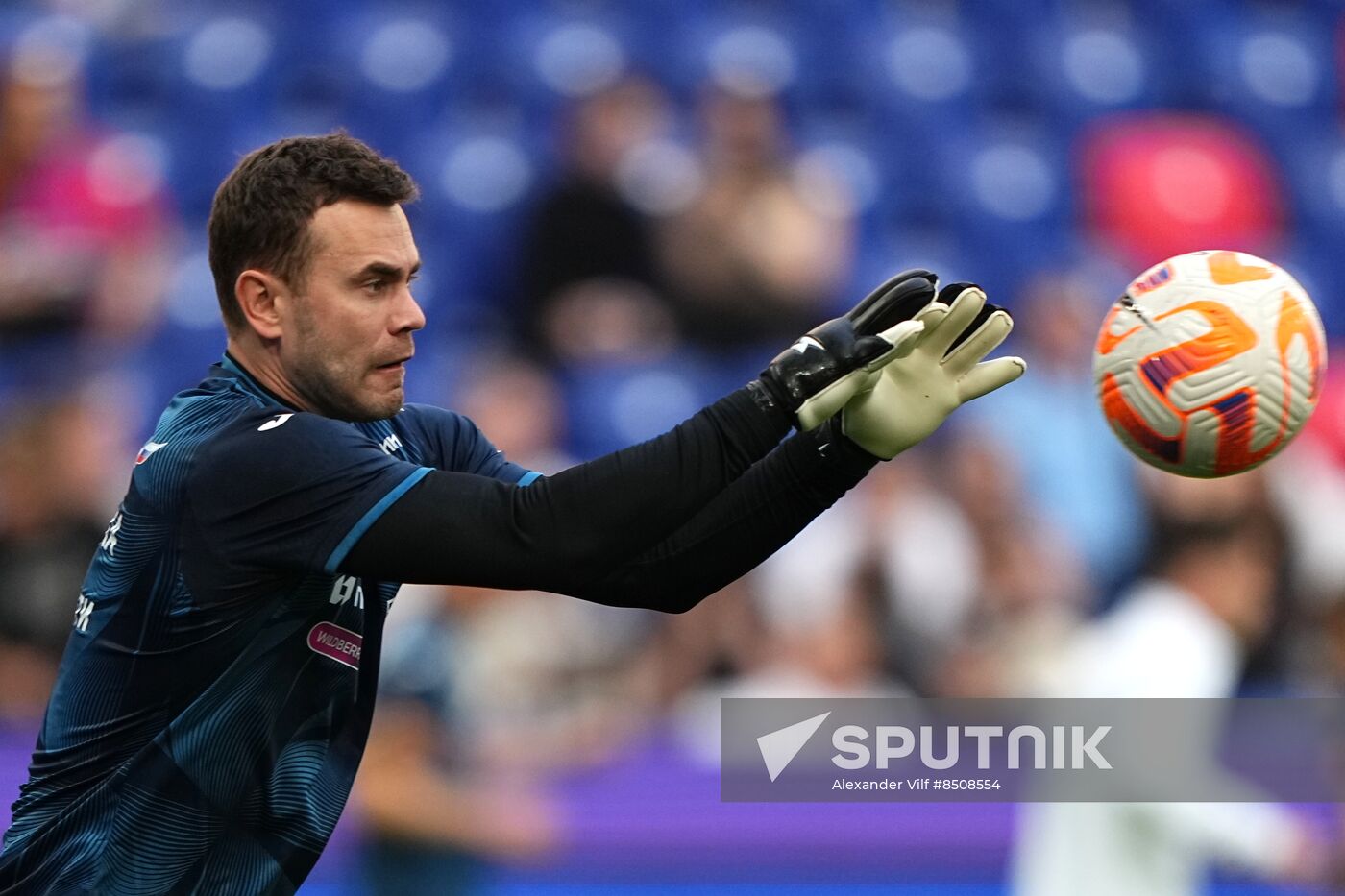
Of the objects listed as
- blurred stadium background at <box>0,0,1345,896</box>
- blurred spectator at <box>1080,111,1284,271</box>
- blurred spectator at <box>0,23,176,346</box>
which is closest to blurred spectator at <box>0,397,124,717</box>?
blurred stadium background at <box>0,0,1345,896</box>

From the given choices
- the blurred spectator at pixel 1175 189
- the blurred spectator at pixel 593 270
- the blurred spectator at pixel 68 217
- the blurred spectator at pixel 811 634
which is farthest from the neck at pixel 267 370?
the blurred spectator at pixel 1175 189

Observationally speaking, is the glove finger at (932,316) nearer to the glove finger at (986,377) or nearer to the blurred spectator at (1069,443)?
the glove finger at (986,377)

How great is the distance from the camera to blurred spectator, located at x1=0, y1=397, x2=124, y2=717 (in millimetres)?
6859

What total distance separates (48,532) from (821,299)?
371 centimetres

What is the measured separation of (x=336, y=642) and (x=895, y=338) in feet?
3.78

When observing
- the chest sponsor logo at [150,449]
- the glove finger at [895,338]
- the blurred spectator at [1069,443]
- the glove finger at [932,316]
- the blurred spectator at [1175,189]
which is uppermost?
the blurred spectator at [1175,189]

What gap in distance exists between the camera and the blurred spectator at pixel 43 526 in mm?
6859

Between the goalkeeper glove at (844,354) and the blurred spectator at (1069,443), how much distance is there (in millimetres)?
4640

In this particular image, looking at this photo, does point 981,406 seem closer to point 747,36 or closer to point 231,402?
point 747,36

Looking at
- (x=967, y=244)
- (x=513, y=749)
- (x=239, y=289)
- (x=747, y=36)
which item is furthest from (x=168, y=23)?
(x=239, y=289)

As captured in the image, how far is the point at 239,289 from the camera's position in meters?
3.16

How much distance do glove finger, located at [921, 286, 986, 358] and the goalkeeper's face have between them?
0.93m

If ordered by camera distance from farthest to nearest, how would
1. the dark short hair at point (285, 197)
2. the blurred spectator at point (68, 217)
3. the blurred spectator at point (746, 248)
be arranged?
the blurred spectator at point (746, 248) < the blurred spectator at point (68, 217) < the dark short hair at point (285, 197)

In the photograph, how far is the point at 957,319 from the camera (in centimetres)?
319
